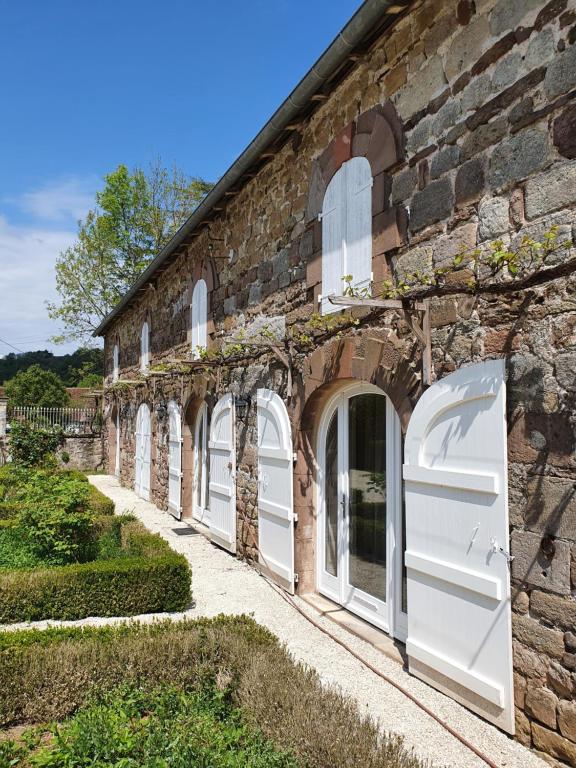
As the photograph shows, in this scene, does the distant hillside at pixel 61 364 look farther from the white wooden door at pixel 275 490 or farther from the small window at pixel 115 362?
the white wooden door at pixel 275 490

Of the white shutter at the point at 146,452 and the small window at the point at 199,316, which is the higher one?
the small window at the point at 199,316

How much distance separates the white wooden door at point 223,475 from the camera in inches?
320

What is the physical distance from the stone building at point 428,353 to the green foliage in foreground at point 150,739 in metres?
1.42

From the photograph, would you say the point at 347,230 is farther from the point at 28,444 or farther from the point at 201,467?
the point at 28,444

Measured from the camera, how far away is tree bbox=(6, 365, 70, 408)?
28781mm

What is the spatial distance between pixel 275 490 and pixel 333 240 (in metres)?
2.73

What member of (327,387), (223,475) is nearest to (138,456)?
(223,475)

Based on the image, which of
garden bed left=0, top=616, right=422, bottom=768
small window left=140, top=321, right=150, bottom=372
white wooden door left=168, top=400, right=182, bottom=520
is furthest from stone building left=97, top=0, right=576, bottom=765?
small window left=140, top=321, right=150, bottom=372

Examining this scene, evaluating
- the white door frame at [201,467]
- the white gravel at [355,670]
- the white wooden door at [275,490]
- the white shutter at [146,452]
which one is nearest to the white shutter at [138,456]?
the white shutter at [146,452]

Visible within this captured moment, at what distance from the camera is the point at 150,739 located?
126 inches

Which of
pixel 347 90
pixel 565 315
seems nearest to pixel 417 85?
pixel 347 90

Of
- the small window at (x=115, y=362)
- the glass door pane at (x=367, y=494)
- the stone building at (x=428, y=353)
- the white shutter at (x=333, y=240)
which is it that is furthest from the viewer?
the small window at (x=115, y=362)

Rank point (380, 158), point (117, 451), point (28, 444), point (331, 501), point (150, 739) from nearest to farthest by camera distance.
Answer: point (150, 739), point (380, 158), point (331, 501), point (28, 444), point (117, 451)

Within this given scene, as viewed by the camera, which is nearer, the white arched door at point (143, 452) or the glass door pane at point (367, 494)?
the glass door pane at point (367, 494)
